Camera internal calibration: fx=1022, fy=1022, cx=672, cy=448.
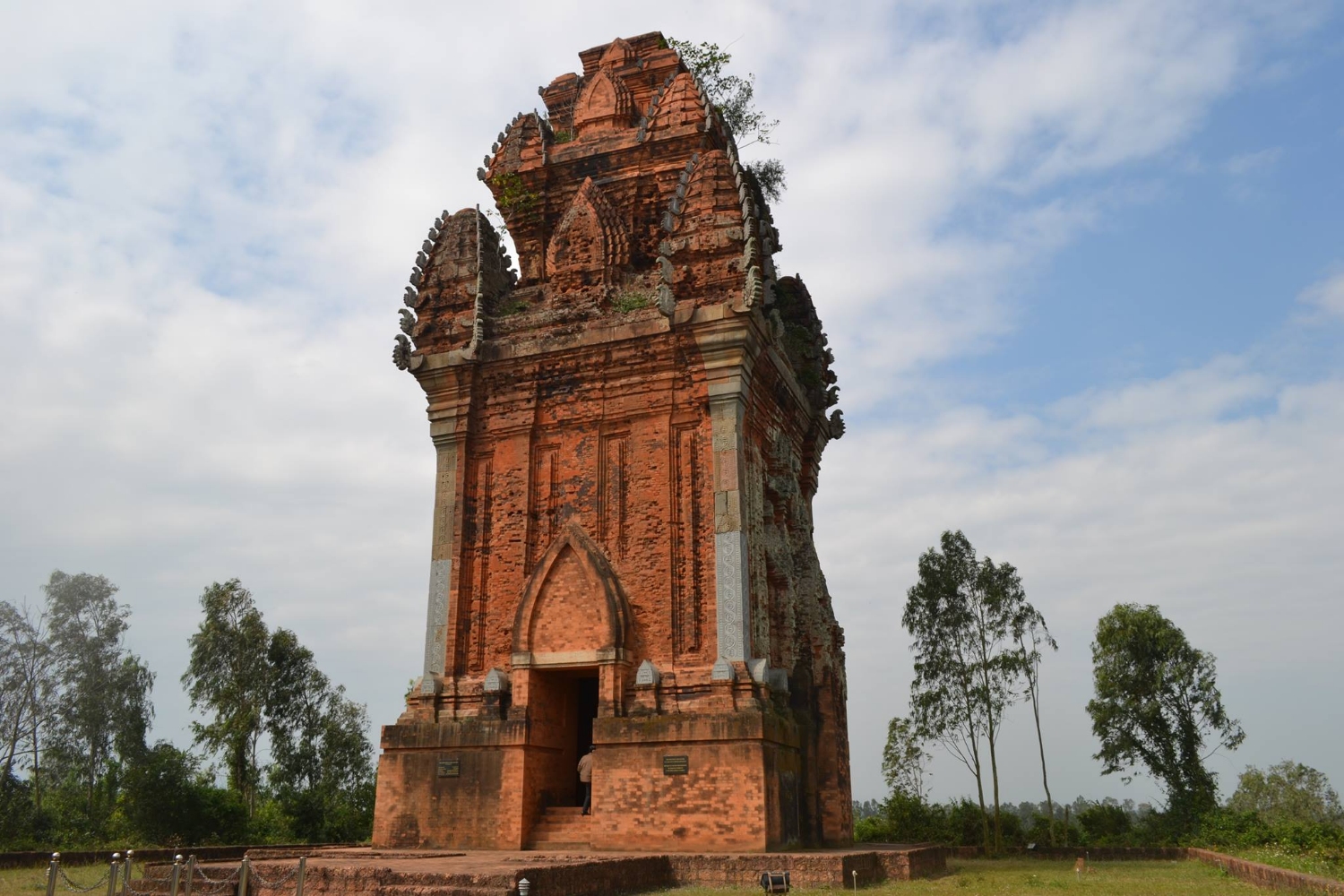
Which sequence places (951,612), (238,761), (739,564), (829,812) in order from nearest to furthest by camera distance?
(739,564)
(829,812)
(951,612)
(238,761)

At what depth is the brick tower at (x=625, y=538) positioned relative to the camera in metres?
12.2

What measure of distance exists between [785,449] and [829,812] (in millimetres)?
5332

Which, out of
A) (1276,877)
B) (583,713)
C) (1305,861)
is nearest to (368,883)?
(583,713)

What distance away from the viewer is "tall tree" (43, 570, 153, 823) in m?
31.1

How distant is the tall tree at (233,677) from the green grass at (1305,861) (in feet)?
80.2

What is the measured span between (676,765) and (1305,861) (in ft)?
29.1

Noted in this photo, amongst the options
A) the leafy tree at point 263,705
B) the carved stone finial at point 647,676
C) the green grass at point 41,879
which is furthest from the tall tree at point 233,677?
the carved stone finial at point 647,676

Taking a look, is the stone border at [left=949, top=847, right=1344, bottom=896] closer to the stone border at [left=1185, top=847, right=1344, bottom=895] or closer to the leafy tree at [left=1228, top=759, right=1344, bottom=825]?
the stone border at [left=1185, top=847, right=1344, bottom=895]

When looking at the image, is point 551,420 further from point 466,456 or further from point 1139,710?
point 1139,710

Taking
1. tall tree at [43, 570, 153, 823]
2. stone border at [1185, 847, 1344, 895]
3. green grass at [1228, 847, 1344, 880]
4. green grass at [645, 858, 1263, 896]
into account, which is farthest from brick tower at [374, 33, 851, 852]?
tall tree at [43, 570, 153, 823]

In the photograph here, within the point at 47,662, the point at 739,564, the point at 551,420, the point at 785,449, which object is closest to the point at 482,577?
the point at 551,420

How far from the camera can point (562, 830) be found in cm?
1238

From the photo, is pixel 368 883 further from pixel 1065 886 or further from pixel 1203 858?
pixel 1203 858

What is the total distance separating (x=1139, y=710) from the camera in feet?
88.2
